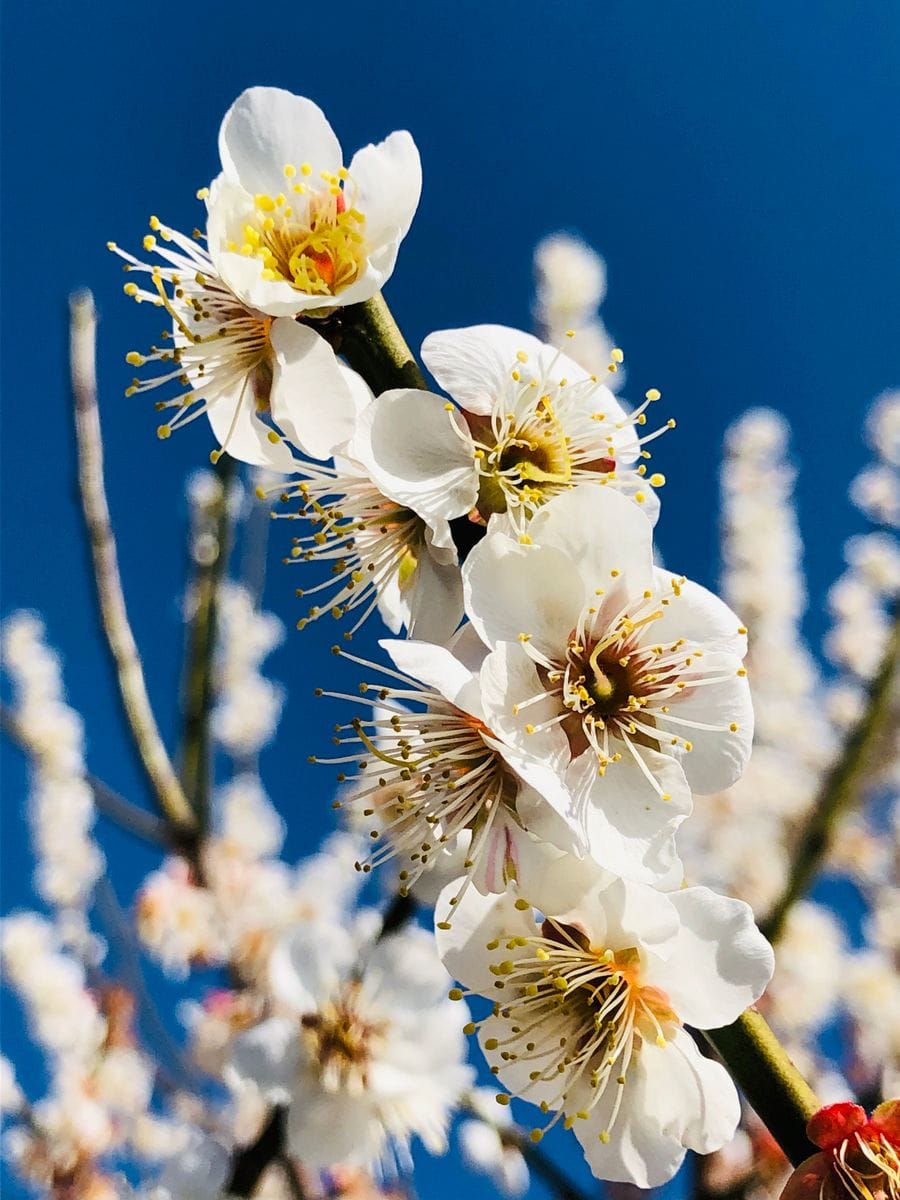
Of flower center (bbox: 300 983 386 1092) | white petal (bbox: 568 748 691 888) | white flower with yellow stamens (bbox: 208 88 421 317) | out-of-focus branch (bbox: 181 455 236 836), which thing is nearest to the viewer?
white petal (bbox: 568 748 691 888)

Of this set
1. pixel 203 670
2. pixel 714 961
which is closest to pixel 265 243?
pixel 714 961

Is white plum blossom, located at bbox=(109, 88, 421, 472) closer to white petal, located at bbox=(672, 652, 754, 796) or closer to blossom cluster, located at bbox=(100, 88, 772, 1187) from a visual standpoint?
blossom cluster, located at bbox=(100, 88, 772, 1187)

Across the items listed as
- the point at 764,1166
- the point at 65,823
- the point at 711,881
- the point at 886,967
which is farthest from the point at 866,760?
the point at 65,823

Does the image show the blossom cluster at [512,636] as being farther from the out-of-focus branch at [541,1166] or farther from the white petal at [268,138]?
the out-of-focus branch at [541,1166]

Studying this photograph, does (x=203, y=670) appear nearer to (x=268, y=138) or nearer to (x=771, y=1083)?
(x=268, y=138)

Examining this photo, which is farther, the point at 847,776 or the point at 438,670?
the point at 847,776

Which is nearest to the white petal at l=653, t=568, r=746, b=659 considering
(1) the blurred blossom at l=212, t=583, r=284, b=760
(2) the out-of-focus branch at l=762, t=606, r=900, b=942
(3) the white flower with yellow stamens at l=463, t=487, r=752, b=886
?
(3) the white flower with yellow stamens at l=463, t=487, r=752, b=886
